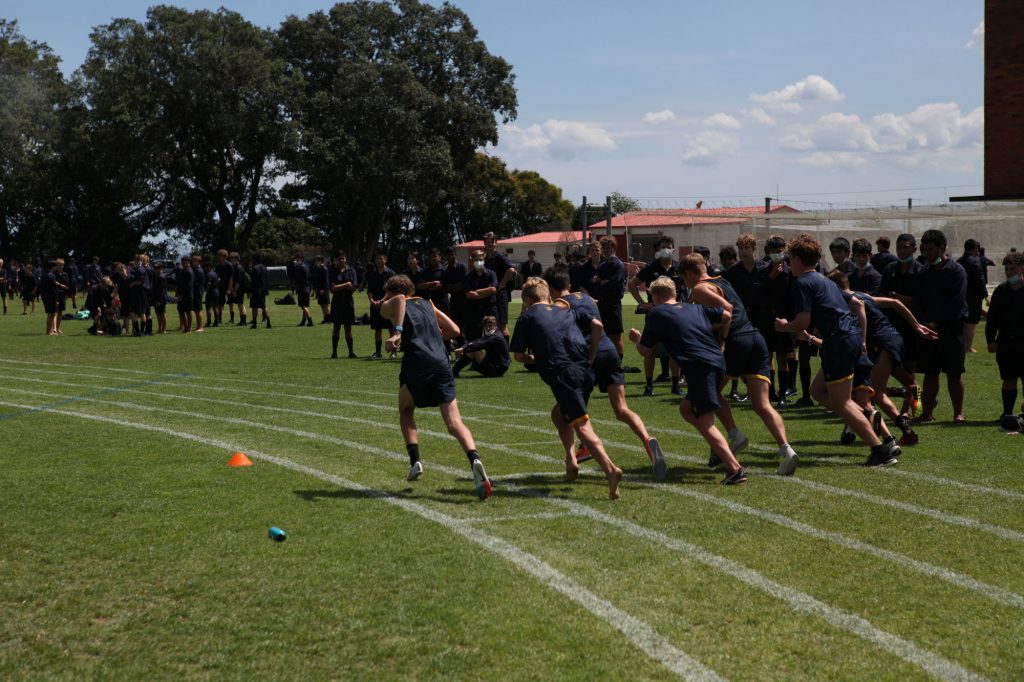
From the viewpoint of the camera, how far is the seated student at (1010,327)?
1091 cm

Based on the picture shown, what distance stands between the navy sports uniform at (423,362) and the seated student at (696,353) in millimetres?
1461

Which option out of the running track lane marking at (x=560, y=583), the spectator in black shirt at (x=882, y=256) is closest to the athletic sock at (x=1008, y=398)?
the spectator in black shirt at (x=882, y=256)

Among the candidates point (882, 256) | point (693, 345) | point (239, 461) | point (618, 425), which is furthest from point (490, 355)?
point (693, 345)

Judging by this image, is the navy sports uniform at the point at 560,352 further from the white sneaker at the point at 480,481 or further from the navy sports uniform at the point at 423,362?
the white sneaker at the point at 480,481

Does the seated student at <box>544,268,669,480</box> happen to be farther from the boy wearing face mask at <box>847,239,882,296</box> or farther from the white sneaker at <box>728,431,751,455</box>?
the boy wearing face mask at <box>847,239,882,296</box>

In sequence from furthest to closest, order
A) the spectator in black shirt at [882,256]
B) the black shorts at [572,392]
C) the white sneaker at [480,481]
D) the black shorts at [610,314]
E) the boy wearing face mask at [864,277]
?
the black shorts at [610,314]
the spectator in black shirt at [882,256]
the boy wearing face mask at [864,277]
the black shorts at [572,392]
the white sneaker at [480,481]

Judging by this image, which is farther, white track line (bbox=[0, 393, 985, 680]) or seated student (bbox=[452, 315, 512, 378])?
seated student (bbox=[452, 315, 512, 378])

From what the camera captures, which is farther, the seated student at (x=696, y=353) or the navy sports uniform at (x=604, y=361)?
the navy sports uniform at (x=604, y=361)

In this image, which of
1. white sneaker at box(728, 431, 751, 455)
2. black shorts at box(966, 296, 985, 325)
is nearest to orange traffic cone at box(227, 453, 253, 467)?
white sneaker at box(728, 431, 751, 455)

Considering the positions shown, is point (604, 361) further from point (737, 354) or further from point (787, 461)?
point (787, 461)

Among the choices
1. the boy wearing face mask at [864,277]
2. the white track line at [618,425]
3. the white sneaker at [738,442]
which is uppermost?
the boy wearing face mask at [864,277]

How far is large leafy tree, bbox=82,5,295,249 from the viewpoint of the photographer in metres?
58.0

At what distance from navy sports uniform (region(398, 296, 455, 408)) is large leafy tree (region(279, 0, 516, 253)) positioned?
2142 inches

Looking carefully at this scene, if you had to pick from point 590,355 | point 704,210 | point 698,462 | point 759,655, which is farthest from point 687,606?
point 704,210
